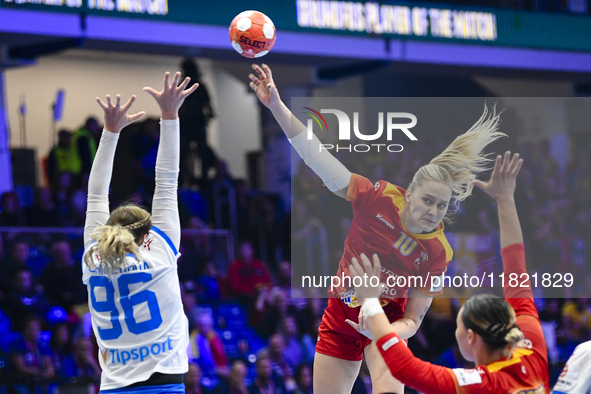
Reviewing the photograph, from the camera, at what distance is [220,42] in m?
9.91

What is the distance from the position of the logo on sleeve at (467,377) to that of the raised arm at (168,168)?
4.84 feet

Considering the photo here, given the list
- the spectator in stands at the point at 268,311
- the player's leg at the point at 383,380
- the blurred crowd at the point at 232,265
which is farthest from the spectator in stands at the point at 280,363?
the player's leg at the point at 383,380

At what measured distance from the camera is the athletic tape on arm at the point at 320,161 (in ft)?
13.8

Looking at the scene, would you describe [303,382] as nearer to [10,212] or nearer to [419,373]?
A: [10,212]

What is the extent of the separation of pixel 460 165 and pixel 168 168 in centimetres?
155

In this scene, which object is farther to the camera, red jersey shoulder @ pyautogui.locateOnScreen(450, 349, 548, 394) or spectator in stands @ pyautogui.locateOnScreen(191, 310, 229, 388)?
spectator in stands @ pyautogui.locateOnScreen(191, 310, 229, 388)

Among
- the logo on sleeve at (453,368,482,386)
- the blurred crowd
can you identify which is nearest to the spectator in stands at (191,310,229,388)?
the blurred crowd

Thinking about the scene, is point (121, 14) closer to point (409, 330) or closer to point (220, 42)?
point (220, 42)

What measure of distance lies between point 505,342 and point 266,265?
28.3 ft

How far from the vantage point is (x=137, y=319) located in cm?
350

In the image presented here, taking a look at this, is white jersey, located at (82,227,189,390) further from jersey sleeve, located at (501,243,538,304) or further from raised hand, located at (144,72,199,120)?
jersey sleeve, located at (501,243,538,304)

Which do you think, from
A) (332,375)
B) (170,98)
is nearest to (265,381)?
(332,375)

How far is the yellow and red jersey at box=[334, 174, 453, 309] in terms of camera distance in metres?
4.26

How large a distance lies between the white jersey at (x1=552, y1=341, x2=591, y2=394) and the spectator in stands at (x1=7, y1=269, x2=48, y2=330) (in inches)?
258
